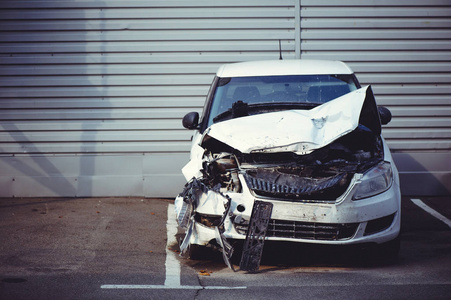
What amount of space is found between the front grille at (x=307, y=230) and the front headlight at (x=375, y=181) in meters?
0.29

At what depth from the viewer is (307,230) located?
19.6 ft

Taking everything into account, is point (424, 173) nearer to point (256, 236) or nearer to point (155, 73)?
point (155, 73)

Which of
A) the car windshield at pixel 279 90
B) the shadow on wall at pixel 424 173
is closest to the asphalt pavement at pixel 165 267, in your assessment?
the shadow on wall at pixel 424 173

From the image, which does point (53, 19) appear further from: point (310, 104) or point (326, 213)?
point (326, 213)

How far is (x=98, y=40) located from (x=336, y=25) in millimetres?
3593

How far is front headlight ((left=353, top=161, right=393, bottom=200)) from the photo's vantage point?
238 inches

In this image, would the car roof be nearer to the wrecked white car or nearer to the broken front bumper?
the wrecked white car

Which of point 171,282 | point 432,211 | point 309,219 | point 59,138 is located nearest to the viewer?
point 171,282

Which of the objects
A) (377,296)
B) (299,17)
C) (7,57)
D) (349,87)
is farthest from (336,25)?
(377,296)

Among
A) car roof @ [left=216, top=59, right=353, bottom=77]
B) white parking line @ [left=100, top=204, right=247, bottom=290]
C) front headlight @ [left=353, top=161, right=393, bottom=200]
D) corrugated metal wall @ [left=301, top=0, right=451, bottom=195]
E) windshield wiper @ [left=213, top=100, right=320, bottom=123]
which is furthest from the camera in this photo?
corrugated metal wall @ [left=301, top=0, right=451, bottom=195]

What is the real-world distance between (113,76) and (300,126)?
15.6 ft

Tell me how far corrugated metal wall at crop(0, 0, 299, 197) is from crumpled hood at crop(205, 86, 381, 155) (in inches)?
150

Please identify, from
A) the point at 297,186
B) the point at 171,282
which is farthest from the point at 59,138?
the point at 297,186

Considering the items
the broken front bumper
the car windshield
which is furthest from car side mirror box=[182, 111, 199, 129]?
the broken front bumper
